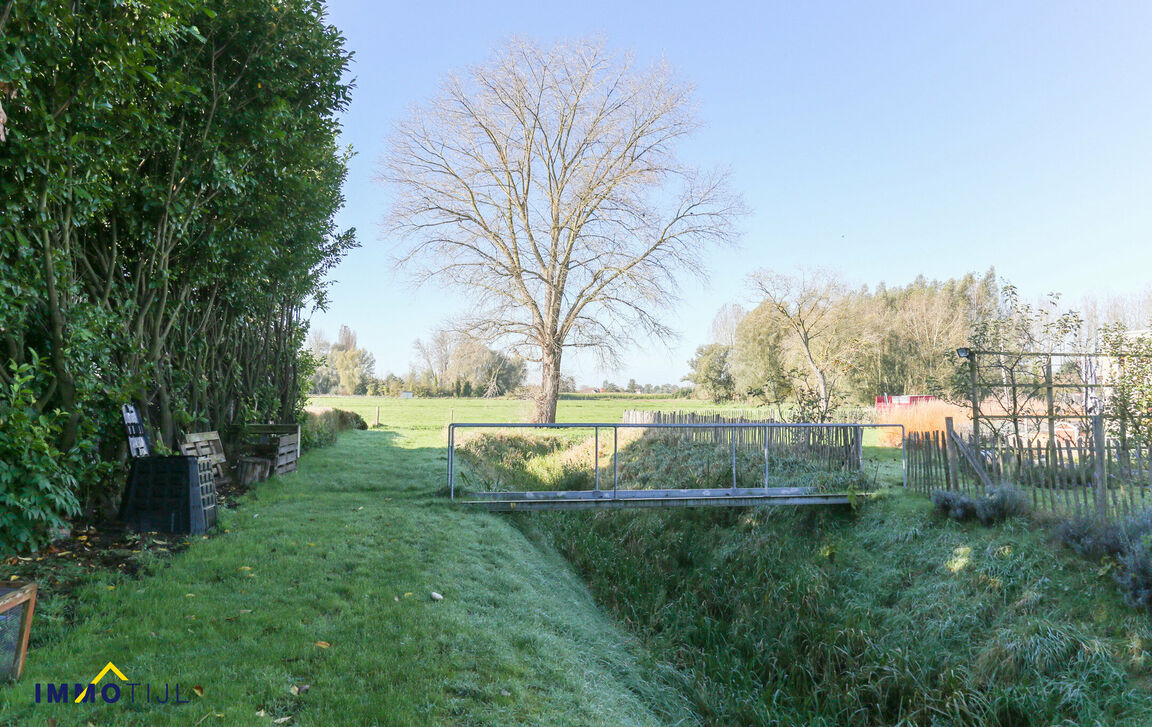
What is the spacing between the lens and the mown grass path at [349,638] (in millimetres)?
3416

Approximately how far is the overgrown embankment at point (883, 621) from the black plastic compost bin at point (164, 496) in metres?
4.65

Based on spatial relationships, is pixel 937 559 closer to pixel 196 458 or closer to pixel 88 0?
pixel 196 458

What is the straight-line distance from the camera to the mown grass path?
342 cm

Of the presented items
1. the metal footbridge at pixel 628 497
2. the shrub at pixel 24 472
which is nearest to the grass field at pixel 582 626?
the metal footbridge at pixel 628 497

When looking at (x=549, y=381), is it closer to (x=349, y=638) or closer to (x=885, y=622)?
(x=885, y=622)

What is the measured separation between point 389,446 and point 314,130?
943 cm

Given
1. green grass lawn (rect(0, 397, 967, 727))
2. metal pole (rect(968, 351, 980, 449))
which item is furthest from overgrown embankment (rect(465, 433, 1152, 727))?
metal pole (rect(968, 351, 980, 449))

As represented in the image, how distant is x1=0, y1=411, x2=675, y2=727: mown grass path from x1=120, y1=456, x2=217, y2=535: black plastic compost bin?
0.43m

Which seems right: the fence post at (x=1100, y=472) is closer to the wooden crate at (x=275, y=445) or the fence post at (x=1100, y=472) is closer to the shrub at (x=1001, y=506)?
the shrub at (x=1001, y=506)

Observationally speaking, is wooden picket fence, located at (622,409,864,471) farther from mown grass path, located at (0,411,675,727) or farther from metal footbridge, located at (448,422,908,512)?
mown grass path, located at (0,411,675,727)

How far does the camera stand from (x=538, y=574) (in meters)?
7.26

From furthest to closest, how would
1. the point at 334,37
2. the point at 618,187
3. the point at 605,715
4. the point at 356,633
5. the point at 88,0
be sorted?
1. the point at 618,187
2. the point at 334,37
3. the point at 88,0
4. the point at 356,633
5. the point at 605,715

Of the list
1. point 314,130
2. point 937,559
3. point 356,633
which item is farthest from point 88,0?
point 937,559

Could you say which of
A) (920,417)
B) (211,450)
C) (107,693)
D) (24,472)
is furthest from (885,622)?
(920,417)
